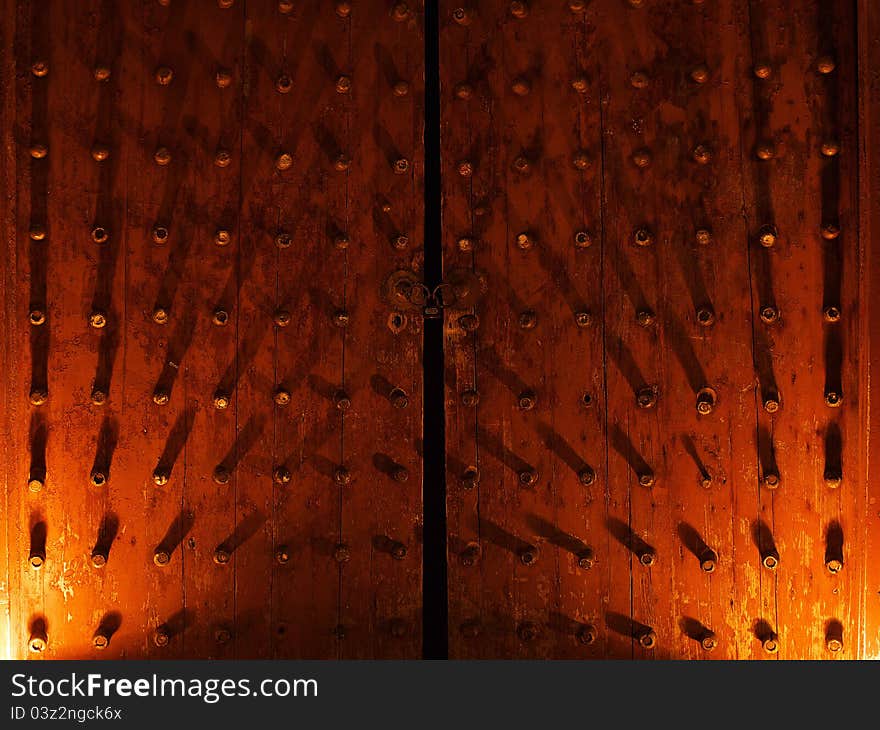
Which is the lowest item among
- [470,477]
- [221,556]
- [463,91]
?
[221,556]

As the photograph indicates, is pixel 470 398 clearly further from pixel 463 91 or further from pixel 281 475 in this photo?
pixel 463 91

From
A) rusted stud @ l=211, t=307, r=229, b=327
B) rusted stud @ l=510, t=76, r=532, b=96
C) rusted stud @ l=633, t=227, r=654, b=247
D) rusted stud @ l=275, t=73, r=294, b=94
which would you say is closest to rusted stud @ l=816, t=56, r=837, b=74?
rusted stud @ l=633, t=227, r=654, b=247

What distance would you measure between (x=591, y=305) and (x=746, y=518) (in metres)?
0.62

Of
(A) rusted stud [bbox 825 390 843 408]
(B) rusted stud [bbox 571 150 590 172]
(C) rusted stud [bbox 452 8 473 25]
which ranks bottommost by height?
(A) rusted stud [bbox 825 390 843 408]

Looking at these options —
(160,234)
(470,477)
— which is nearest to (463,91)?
(160,234)

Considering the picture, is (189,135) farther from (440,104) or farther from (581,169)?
(581,169)

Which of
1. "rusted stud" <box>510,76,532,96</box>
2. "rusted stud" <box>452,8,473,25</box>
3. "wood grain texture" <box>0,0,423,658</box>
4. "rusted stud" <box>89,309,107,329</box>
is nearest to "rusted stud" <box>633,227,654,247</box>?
"rusted stud" <box>510,76,532,96</box>

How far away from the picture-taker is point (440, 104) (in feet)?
8.20

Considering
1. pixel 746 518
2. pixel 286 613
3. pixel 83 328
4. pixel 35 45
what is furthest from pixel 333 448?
pixel 35 45

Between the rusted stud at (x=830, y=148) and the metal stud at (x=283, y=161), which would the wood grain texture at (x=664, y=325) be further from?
the metal stud at (x=283, y=161)

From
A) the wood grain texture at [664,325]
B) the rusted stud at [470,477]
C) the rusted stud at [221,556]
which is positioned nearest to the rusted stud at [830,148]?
the wood grain texture at [664,325]

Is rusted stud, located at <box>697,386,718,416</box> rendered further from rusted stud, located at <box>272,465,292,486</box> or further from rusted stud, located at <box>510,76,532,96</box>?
rusted stud, located at <box>272,465,292,486</box>

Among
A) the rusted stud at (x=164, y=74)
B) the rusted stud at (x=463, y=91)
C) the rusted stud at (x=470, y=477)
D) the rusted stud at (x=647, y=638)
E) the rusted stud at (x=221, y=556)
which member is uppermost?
the rusted stud at (x=164, y=74)

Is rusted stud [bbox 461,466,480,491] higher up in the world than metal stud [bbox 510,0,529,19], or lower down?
lower down
